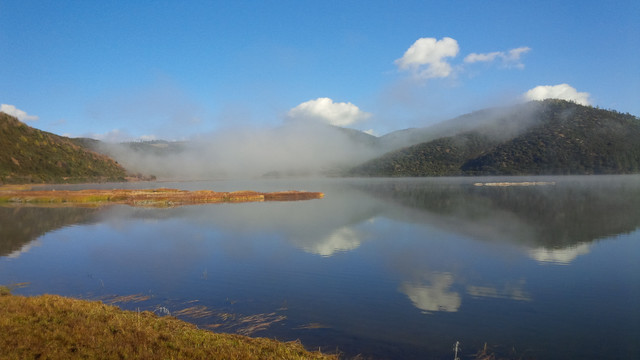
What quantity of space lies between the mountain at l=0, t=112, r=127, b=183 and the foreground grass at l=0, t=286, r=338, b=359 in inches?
6237

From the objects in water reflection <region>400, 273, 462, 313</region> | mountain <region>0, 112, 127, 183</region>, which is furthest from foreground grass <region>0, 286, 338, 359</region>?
mountain <region>0, 112, 127, 183</region>

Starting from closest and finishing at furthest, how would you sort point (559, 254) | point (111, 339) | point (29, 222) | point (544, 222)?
point (111, 339) → point (559, 254) → point (544, 222) → point (29, 222)

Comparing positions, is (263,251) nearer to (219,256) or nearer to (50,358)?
(219,256)

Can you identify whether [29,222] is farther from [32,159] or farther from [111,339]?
[32,159]

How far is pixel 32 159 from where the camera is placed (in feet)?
538

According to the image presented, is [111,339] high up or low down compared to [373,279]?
up

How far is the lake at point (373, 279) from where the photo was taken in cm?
1445

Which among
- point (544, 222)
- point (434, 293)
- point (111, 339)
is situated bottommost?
point (434, 293)

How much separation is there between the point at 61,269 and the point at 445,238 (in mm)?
31722

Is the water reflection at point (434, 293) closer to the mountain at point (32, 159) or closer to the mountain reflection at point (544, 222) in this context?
the mountain reflection at point (544, 222)

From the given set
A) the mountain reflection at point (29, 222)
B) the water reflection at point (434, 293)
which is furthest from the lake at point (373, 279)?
the mountain reflection at point (29, 222)

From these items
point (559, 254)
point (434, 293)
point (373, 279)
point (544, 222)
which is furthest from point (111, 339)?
point (544, 222)

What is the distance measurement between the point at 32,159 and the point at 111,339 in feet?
638

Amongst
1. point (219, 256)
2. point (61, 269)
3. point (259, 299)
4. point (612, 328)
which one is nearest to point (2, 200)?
point (61, 269)
